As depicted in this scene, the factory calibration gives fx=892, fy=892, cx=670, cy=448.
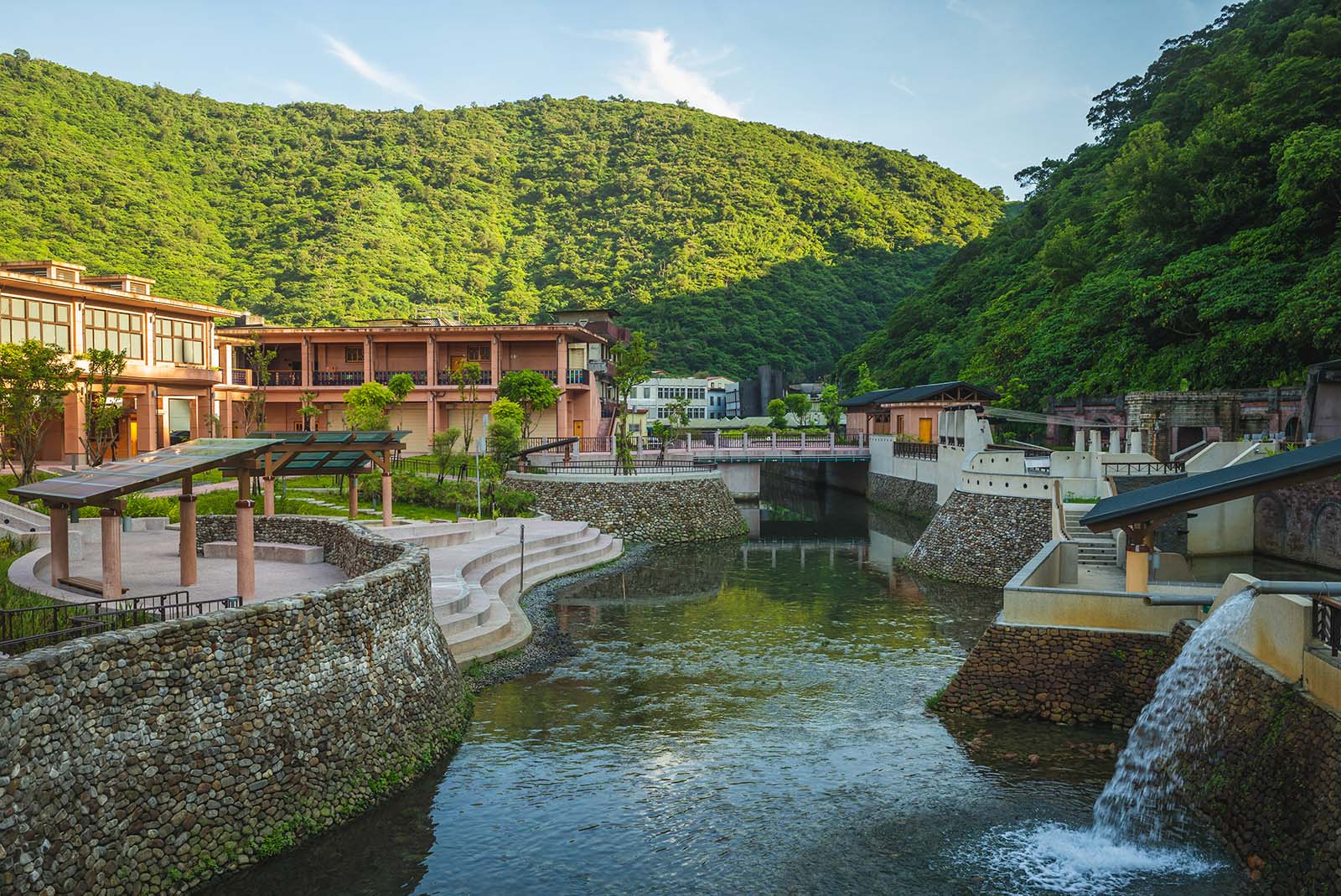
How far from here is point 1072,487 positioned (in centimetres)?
2888

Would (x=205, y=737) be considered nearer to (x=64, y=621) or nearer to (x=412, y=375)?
(x=64, y=621)

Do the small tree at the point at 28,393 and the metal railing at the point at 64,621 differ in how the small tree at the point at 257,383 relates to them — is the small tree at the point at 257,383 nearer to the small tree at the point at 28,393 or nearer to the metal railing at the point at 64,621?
the small tree at the point at 28,393

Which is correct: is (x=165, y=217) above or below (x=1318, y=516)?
above

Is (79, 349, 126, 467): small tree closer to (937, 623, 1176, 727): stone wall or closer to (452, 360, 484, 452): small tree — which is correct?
(452, 360, 484, 452): small tree

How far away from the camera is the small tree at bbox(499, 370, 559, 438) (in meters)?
47.2

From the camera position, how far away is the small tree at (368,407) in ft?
131

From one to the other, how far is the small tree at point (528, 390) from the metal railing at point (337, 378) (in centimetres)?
1036

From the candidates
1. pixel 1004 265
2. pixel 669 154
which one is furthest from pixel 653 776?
pixel 669 154

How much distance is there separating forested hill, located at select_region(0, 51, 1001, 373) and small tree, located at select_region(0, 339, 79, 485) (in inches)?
1498

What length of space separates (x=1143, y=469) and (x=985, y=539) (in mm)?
5979

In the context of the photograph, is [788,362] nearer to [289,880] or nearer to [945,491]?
[945,491]

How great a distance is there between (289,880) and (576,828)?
3647 millimetres

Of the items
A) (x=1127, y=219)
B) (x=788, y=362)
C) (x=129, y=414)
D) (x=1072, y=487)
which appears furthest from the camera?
(x=788, y=362)

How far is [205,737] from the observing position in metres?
10.4
